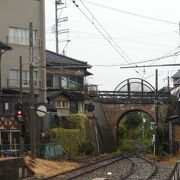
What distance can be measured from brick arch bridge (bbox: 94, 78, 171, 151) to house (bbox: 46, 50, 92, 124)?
4.08m

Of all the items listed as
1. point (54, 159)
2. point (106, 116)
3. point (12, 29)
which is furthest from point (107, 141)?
point (54, 159)

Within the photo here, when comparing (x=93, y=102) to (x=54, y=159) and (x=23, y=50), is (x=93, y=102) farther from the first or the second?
(x=54, y=159)

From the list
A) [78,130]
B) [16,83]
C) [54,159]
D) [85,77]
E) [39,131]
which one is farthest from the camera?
[85,77]

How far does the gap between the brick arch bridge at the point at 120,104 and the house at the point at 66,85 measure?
4.08 metres

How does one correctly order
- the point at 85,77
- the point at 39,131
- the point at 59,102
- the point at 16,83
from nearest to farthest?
the point at 39,131 → the point at 16,83 → the point at 59,102 → the point at 85,77

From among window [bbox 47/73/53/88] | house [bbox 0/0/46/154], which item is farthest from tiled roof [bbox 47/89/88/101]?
window [bbox 47/73/53/88]

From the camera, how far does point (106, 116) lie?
67.9m

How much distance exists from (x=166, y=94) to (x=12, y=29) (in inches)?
942

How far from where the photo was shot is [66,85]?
60.9 m

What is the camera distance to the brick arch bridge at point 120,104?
218 ft

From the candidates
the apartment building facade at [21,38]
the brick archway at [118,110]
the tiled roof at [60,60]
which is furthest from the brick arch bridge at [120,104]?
the apartment building facade at [21,38]

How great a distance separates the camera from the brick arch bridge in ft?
218

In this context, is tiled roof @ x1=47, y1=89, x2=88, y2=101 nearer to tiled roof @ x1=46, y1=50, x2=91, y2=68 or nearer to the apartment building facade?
the apartment building facade

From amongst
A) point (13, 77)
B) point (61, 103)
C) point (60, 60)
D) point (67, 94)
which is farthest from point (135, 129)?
point (13, 77)
